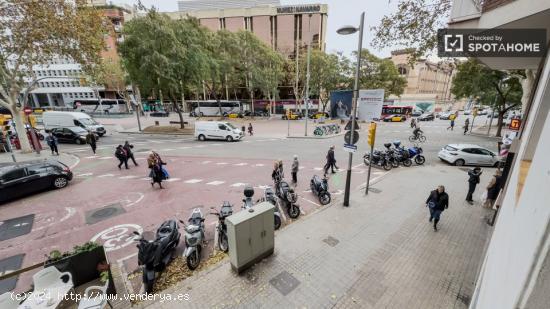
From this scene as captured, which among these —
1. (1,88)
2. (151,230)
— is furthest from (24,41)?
(151,230)

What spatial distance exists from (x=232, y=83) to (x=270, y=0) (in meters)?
33.4

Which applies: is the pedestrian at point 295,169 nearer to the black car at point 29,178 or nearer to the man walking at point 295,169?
the man walking at point 295,169

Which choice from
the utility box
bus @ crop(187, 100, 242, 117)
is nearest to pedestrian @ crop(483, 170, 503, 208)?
the utility box

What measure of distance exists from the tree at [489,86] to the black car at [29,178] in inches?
1114

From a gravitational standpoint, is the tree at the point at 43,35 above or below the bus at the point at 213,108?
above

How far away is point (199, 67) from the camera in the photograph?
24.4 meters

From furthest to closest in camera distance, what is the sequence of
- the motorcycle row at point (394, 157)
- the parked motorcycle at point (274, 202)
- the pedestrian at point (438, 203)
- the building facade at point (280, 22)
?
the building facade at point (280, 22), the motorcycle row at point (394, 157), the parked motorcycle at point (274, 202), the pedestrian at point (438, 203)

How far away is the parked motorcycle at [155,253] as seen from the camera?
4730 millimetres

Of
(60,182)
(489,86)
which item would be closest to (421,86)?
(489,86)

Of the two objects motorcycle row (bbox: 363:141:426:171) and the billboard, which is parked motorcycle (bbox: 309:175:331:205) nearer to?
the billboard

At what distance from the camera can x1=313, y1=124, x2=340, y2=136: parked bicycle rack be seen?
83.9ft

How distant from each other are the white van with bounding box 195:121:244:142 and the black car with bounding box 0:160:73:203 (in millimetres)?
13154

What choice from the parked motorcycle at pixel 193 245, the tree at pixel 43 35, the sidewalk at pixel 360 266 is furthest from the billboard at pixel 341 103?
the tree at pixel 43 35

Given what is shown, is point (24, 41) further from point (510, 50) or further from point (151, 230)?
point (510, 50)
